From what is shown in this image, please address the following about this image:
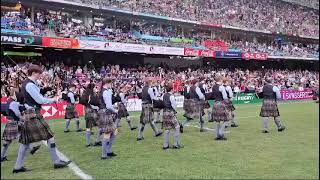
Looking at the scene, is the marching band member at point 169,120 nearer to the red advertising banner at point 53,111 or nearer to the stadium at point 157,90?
the stadium at point 157,90

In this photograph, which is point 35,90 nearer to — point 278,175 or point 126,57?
point 278,175

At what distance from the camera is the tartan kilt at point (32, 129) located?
7.45m

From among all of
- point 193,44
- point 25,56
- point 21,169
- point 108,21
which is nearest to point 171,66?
point 193,44

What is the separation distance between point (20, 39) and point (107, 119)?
16.3 m

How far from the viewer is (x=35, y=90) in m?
7.20

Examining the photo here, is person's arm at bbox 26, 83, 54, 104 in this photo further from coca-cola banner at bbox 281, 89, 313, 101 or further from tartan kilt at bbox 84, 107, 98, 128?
coca-cola banner at bbox 281, 89, 313, 101

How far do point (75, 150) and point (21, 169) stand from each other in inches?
104

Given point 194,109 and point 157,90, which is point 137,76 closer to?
point 157,90

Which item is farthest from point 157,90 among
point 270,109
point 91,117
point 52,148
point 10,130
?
point 52,148

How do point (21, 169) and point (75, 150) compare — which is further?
point (75, 150)

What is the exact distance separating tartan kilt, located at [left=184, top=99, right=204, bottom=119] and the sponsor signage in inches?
501

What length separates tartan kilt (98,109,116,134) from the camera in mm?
9000

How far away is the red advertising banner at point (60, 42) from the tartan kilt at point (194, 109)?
43.3ft

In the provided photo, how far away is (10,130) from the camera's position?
895cm
